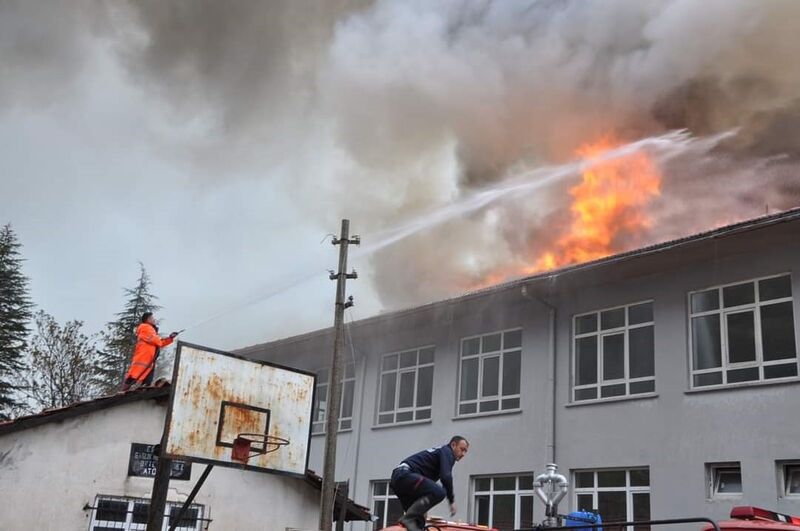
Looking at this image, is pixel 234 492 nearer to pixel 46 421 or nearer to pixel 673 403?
pixel 46 421

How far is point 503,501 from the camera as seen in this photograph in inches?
846

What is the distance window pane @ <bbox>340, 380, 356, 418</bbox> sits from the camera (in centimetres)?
2733

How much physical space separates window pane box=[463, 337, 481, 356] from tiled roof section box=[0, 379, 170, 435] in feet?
35.6

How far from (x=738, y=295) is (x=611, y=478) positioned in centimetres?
484

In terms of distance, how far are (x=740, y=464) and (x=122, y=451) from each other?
457 inches

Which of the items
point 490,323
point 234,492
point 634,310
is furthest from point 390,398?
point 234,492

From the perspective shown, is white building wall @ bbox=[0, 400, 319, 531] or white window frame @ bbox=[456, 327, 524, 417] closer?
white building wall @ bbox=[0, 400, 319, 531]

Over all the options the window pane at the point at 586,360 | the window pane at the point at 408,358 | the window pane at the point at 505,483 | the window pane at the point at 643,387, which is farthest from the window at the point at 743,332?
the window pane at the point at 408,358

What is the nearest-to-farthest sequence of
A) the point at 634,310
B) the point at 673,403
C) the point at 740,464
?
the point at 740,464 → the point at 673,403 → the point at 634,310

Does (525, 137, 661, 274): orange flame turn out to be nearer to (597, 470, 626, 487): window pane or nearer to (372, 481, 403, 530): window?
(597, 470, 626, 487): window pane

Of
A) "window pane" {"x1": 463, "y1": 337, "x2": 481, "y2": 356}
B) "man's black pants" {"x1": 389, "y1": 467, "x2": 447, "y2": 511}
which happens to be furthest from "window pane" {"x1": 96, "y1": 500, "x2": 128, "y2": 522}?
"window pane" {"x1": 463, "y1": 337, "x2": 481, "y2": 356}

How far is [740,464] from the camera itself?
680 inches

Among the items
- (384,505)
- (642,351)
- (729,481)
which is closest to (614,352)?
(642,351)

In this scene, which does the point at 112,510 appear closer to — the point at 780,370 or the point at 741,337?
the point at 741,337
